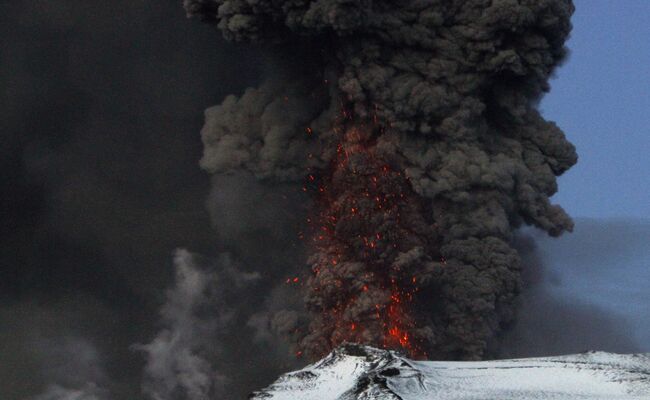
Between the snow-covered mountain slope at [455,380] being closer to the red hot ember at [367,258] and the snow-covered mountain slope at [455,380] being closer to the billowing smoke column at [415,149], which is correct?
the billowing smoke column at [415,149]

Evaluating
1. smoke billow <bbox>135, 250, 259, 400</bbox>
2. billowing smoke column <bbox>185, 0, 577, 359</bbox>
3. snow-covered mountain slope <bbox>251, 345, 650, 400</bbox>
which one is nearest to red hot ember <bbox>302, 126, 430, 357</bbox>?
billowing smoke column <bbox>185, 0, 577, 359</bbox>

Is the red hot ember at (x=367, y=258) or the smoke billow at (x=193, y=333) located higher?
the smoke billow at (x=193, y=333)

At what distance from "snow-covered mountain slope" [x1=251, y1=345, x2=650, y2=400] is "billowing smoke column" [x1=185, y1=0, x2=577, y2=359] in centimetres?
2466

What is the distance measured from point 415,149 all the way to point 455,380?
27387mm

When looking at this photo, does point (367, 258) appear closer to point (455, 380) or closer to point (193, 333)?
point (193, 333)

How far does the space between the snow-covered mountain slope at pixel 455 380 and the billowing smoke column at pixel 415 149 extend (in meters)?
24.7

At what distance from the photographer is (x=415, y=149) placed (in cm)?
3516

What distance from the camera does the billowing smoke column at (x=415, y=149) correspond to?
33656mm

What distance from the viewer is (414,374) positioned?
775cm

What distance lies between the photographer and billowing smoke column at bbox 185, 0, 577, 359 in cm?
3366

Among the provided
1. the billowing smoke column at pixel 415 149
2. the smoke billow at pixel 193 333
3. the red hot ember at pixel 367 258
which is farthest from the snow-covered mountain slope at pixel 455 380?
the smoke billow at pixel 193 333

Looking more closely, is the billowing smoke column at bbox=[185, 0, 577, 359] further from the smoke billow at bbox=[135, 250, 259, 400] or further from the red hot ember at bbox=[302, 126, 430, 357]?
the smoke billow at bbox=[135, 250, 259, 400]

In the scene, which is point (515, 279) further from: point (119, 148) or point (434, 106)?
point (119, 148)

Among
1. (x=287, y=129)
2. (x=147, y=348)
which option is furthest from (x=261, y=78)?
(x=147, y=348)
